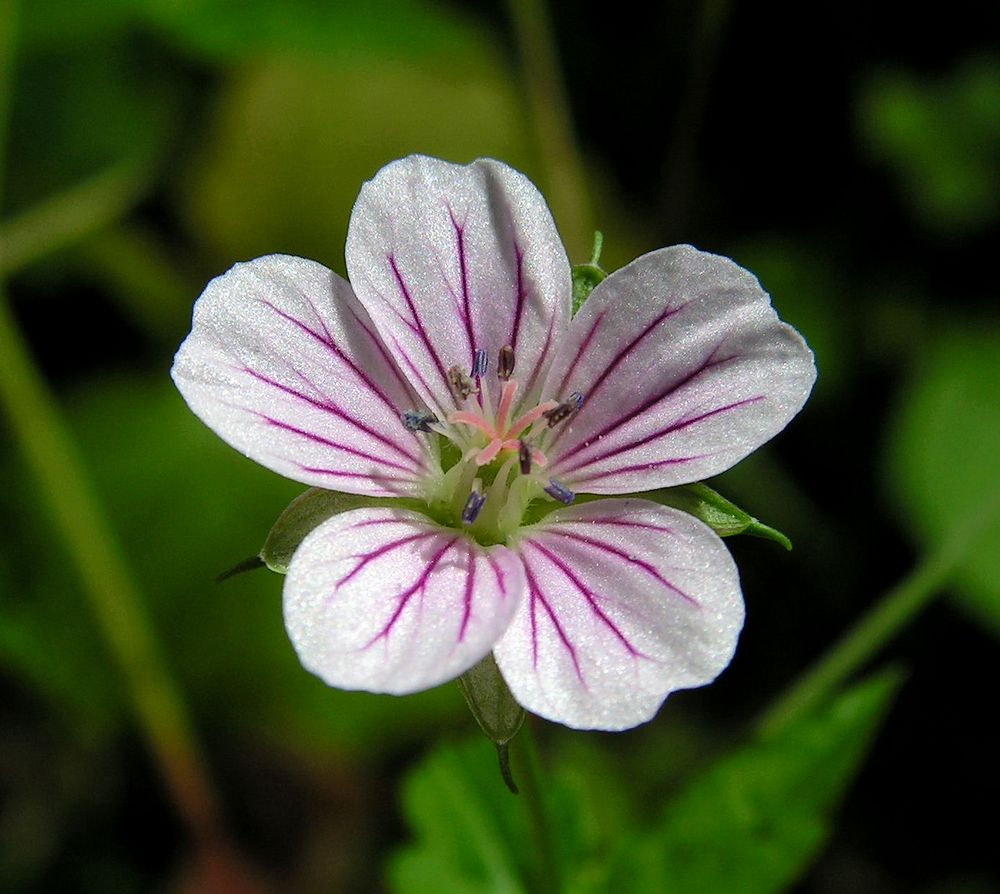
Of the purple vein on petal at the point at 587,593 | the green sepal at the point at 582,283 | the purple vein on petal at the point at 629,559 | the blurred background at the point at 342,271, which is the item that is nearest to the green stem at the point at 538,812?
the purple vein on petal at the point at 587,593

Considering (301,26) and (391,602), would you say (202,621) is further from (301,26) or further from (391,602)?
(391,602)

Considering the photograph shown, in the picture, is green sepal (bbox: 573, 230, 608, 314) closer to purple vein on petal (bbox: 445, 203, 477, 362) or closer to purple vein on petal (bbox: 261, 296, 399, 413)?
purple vein on petal (bbox: 445, 203, 477, 362)

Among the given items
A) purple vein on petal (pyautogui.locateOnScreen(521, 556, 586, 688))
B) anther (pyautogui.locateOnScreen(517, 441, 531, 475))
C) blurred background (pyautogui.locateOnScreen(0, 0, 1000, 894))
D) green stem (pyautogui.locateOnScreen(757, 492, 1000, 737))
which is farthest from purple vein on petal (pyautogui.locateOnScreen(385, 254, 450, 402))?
blurred background (pyautogui.locateOnScreen(0, 0, 1000, 894))

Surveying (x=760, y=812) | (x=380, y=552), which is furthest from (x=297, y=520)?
(x=760, y=812)

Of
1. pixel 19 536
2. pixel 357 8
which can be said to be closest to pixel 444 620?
pixel 19 536

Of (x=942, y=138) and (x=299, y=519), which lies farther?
(x=942, y=138)

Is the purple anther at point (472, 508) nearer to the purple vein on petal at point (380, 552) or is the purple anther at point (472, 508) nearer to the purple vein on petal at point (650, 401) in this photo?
the purple vein on petal at point (380, 552)
